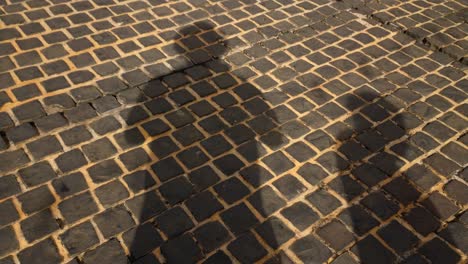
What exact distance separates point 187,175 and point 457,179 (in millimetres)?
2446

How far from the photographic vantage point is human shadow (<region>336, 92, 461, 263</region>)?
3016mm

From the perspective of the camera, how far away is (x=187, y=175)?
3424 millimetres

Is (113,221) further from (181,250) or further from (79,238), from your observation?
(181,250)

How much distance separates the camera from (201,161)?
3555 millimetres

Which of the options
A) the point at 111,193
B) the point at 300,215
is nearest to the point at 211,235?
the point at 300,215

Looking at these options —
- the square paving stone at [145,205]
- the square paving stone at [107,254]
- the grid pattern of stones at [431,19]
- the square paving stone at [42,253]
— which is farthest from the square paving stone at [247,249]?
the grid pattern of stones at [431,19]

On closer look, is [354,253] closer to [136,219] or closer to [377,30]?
[136,219]

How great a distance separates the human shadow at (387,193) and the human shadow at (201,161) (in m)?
0.69

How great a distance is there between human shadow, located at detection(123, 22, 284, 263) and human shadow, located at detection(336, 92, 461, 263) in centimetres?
69

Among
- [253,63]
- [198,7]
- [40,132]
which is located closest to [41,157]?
[40,132]

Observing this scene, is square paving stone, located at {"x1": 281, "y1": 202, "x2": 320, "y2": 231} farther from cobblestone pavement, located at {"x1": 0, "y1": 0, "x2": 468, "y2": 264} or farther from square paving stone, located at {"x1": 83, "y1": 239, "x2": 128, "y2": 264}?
square paving stone, located at {"x1": 83, "y1": 239, "x2": 128, "y2": 264}

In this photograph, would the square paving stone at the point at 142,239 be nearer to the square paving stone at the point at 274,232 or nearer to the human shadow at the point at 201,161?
the human shadow at the point at 201,161

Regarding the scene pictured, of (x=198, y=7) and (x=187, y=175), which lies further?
(x=198, y=7)

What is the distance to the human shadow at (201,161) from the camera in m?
2.98
